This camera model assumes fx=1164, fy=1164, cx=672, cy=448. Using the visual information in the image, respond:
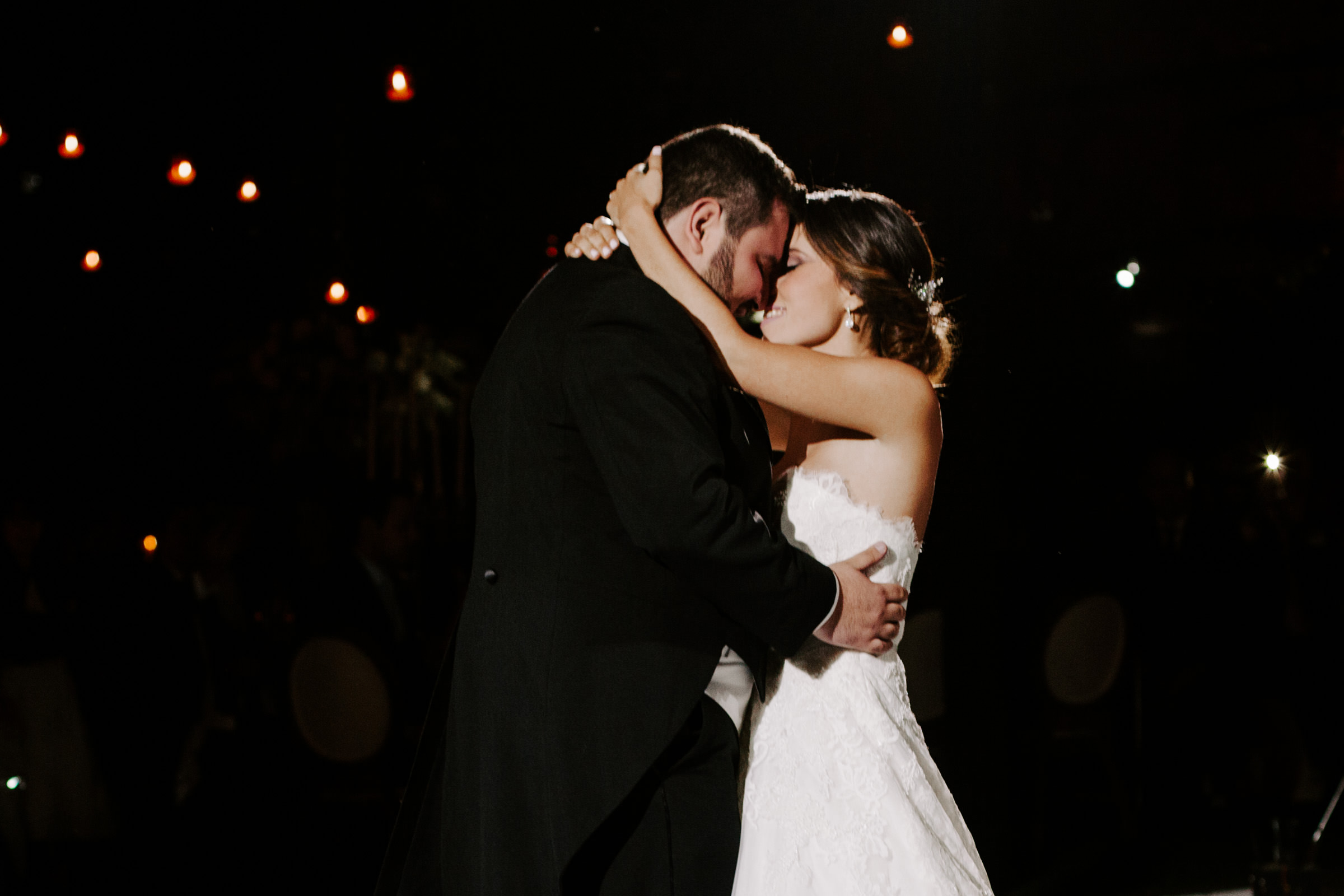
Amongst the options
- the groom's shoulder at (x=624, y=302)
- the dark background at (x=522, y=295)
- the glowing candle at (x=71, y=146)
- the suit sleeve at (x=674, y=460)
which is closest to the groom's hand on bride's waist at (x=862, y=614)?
the suit sleeve at (x=674, y=460)

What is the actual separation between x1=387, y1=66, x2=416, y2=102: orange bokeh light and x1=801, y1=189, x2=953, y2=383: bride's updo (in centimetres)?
313

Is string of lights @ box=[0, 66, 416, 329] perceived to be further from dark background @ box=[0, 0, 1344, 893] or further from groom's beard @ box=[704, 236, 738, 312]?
groom's beard @ box=[704, 236, 738, 312]

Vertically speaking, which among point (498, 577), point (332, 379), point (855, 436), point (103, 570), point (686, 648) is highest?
point (332, 379)

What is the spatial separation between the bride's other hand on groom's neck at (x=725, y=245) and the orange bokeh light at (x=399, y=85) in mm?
3420

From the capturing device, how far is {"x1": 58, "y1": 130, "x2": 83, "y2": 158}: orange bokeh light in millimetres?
4582

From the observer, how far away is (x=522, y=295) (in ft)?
18.5

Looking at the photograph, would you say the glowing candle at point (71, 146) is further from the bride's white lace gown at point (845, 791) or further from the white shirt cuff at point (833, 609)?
the white shirt cuff at point (833, 609)

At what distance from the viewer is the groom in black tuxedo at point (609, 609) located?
1.60 m

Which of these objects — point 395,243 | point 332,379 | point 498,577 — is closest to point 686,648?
point 498,577

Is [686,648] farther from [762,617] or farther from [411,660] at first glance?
[411,660]

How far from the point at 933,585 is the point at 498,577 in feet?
12.3

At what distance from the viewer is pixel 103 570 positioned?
4.64 metres

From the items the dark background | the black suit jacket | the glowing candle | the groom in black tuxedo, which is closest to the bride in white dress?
the groom in black tuxedo

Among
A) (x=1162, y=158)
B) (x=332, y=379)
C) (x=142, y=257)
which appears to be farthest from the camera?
(x=332, y=379)
